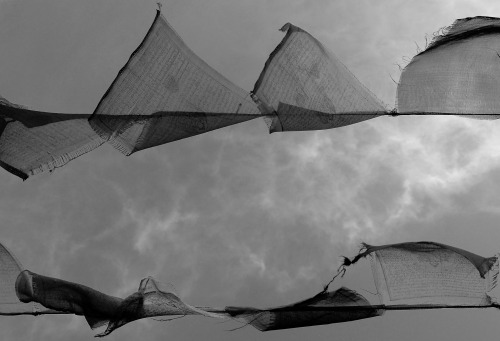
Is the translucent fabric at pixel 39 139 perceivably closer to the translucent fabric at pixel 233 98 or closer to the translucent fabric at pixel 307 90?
the translucent fabric at pixel 233 98

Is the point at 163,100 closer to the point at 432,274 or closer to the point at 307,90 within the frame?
the point at 307,90

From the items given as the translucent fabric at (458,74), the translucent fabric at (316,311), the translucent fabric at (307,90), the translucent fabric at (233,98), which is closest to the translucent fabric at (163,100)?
the translucent fabric at (233,98)

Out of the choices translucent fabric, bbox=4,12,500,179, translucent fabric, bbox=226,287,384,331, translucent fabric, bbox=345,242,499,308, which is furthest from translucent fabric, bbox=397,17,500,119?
translucent fabric, bbox=226,287,384,331

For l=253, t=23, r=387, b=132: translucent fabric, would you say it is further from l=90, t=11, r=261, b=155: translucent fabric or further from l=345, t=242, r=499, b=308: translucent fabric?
l=345, t=242, r=499, b=308: translucent fabric

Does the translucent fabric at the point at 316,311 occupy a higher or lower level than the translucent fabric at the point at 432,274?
lower

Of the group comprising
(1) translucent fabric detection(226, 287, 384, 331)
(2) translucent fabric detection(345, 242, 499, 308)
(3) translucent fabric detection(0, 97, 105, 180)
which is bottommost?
(1) translucent fabric detection(226, 287, 384, 331)

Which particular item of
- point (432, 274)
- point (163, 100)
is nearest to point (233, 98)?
point (163, 100)

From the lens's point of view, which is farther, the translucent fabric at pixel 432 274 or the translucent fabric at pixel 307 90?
the translucent fabric at pixel 307 90

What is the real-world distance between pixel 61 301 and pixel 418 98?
3.77 meters

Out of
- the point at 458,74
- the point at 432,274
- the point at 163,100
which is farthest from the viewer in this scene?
the point at 458,74

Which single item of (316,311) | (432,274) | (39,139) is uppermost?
(39,139)

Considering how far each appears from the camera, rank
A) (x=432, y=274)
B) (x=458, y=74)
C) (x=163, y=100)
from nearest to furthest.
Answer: (x=432, y=274) < (x=163, y=100) < (x=458, y=74)

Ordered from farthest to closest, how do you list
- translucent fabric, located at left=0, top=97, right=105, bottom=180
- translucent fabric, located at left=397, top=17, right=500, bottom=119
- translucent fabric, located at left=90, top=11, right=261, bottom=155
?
translucent fabric, located at left=397, top=17, right=500, bottom=119
translucent fabric, located at left=0, top=97, right=105, bottom=180
translucent fabric, located at left=90, top=11, right=261, bottom=155

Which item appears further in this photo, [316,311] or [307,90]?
[307,90]
